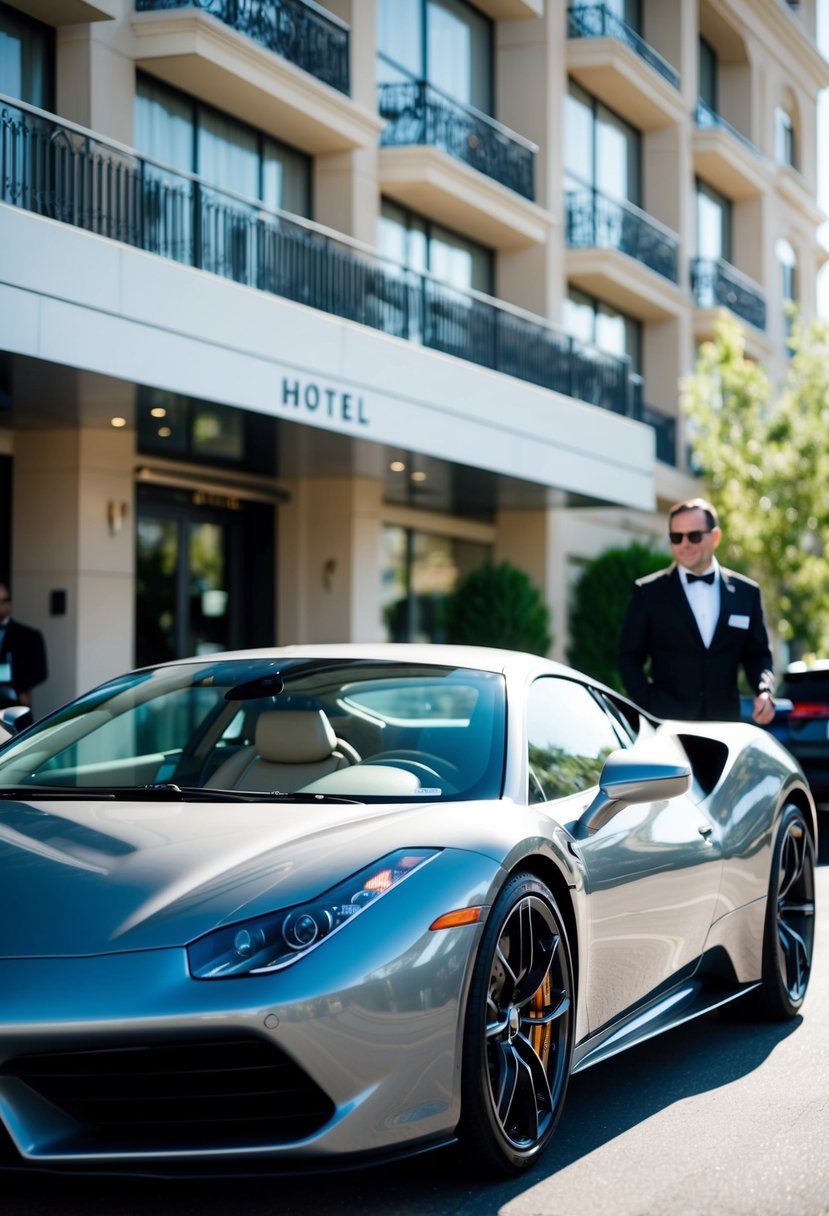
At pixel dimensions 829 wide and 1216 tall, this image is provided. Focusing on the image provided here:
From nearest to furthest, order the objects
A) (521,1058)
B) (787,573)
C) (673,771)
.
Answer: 1. (521,1058)
2. (673,771)
3. (787,573)

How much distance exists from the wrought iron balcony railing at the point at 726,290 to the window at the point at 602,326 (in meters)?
1.71

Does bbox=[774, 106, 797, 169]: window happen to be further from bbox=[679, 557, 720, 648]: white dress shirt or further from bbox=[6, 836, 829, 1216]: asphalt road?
bbox=[6, 836, 829, 1216]: asphalt road

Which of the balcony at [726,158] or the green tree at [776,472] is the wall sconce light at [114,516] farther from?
the balcony at [726,158]

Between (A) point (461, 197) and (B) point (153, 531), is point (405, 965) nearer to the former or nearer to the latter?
(B) point (153, 531)

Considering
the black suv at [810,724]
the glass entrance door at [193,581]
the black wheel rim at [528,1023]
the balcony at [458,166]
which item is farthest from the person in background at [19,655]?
the balcony at [458,166]

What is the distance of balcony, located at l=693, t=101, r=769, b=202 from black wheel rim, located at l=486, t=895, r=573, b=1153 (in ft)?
90.9

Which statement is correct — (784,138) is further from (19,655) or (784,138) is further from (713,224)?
(19,655)

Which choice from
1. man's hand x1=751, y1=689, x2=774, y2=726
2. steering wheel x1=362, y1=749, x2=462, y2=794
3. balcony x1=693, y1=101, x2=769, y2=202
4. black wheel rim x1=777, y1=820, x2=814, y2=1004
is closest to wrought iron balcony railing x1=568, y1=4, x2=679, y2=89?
balcony x1=693, y1=101, x2=769, y2=202

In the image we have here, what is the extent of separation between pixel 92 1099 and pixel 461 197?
18813 millimetres

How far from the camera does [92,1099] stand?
135 inches

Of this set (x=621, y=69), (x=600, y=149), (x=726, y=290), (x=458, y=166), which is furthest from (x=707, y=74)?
(x=458, y=166)

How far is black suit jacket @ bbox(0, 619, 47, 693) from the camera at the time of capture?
40.7 ft

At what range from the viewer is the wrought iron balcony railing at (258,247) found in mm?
13359

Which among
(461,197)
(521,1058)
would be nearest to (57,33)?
(461,197)
